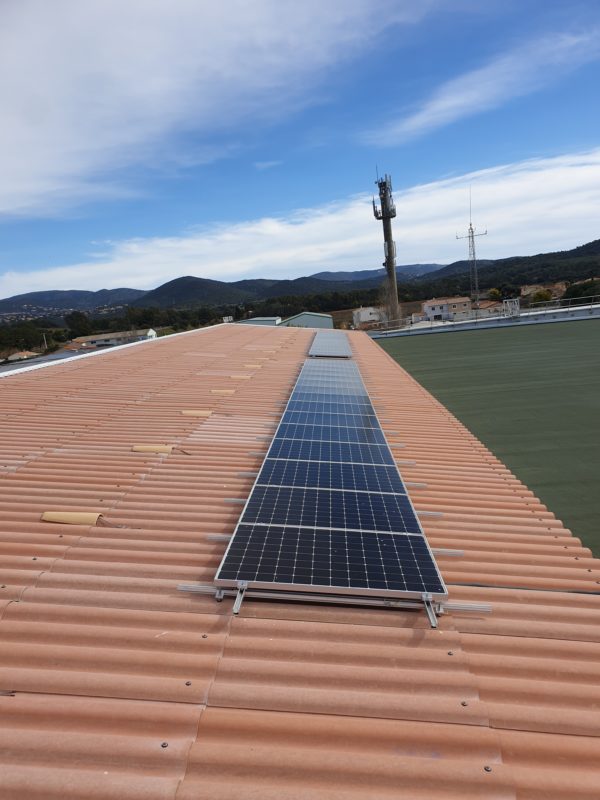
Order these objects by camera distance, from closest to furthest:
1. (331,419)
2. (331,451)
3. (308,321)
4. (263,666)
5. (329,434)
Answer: (263,666) < (331,451) < (329,434) < (331,419) < (308,321)

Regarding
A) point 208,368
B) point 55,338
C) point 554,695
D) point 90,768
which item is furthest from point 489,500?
point 55,338

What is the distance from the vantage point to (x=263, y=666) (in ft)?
13.0

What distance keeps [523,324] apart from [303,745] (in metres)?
38.5

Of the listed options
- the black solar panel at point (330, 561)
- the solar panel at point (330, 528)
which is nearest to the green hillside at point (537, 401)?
the solar panel at point (330, 528)

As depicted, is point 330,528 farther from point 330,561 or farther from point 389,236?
point 389,236

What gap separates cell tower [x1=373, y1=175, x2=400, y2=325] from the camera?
3526 inches

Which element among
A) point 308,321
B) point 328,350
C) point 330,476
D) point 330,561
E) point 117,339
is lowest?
point 330,561

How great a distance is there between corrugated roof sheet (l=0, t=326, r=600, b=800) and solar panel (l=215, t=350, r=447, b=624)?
27 centimetres

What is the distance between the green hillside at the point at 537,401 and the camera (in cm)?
1030

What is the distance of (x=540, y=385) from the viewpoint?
60.2 feet

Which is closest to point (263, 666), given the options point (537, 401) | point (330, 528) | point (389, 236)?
point (330, 528)

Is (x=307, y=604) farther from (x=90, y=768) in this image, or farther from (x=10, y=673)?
(x=10, y=673)

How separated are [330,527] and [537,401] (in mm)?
12872

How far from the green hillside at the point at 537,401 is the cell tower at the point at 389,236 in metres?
59.0
